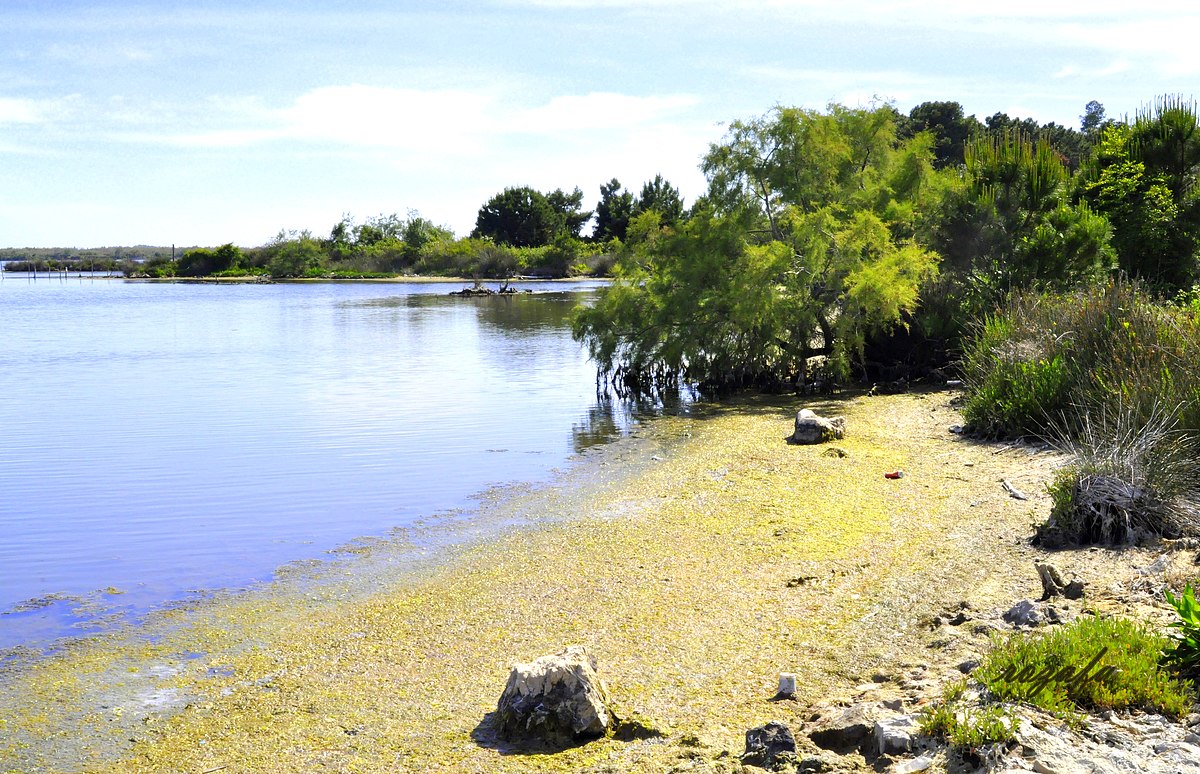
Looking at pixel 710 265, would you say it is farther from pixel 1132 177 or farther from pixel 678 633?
pixel 678 633

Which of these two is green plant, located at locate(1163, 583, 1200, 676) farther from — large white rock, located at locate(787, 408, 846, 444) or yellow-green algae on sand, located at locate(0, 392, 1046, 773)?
large white rock, located at locate(787, 408, 846, 444)

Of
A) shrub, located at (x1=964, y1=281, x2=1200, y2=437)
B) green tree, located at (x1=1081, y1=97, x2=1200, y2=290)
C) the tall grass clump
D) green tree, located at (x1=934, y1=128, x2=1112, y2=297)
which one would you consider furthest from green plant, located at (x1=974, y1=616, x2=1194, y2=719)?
green tree, located at (x1=1081, y1=97, x2=1200, y2=290)

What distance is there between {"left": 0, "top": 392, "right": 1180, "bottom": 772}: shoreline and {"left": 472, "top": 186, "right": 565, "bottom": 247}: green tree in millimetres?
100302

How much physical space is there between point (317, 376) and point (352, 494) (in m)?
15.0

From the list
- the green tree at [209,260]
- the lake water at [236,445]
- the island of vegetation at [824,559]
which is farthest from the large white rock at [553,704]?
the green tree at [209,260]

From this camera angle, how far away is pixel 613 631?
789cm

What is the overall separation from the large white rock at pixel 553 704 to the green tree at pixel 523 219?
349 ft

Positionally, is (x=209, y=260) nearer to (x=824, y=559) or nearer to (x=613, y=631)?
(x=824, y=559)

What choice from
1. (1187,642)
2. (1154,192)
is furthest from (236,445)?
(1154,192)

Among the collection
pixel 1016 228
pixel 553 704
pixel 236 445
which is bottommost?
pixel 236 445

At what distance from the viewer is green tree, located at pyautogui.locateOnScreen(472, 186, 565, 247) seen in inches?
4385

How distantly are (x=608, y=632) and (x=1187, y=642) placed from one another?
154 inches

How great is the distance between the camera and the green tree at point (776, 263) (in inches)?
835

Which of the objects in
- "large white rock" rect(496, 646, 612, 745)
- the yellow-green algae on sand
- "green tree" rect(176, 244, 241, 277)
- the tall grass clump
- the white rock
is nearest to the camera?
the white rock
